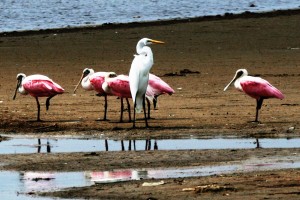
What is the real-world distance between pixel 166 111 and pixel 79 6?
27087 millimetres

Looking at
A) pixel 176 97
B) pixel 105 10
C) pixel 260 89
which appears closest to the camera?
pixel 260 89

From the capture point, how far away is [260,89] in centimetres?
1773

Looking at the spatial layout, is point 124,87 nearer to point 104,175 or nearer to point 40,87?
point 40,87

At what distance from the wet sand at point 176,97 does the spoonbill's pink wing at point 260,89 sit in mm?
386

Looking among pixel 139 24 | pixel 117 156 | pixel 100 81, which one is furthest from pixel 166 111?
pixel 139 24

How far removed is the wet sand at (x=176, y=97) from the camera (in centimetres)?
1173

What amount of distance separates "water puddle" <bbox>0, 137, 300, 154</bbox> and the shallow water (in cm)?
2108

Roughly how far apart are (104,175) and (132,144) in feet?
9.12

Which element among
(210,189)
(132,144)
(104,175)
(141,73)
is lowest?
(132,144)

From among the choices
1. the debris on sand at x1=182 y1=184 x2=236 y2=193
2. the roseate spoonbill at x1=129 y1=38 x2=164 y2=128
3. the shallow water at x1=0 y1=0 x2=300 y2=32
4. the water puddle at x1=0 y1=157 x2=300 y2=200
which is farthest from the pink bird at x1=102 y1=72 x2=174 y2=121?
the shallow water at x1=0 y1=0 x2=300 y2=32

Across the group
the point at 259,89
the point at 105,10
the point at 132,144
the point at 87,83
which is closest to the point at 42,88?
the point at 87,83

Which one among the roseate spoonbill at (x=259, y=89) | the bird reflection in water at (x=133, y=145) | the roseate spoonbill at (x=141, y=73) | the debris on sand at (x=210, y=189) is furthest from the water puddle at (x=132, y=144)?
the debris on sand at (x=210, y=189)

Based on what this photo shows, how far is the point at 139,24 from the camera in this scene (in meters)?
36.4

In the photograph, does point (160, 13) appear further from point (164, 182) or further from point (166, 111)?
point (164, 182)
